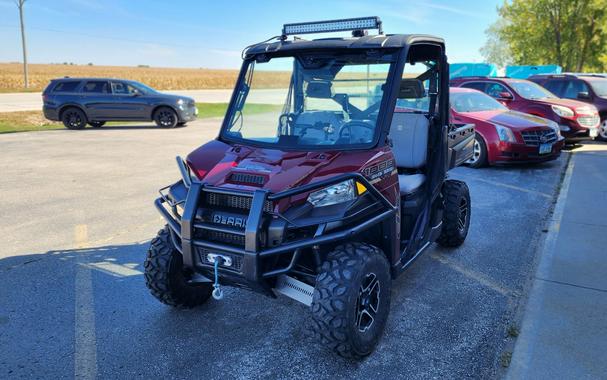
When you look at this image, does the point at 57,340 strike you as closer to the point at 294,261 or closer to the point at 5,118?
the point at 294,261

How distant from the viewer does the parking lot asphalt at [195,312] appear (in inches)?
123

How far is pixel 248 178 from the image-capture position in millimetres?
3076

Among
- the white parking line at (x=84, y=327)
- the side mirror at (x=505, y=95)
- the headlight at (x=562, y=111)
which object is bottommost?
the white parking line at (x=84, y=327)

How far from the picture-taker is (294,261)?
2.88 meters

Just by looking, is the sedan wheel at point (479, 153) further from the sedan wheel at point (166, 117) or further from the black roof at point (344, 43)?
the sedan wheel at point (166, 117)

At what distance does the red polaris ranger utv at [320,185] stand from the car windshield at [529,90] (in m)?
8.70

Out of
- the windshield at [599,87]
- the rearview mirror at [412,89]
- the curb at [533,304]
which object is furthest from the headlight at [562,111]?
the rearview mirror at [412,89]

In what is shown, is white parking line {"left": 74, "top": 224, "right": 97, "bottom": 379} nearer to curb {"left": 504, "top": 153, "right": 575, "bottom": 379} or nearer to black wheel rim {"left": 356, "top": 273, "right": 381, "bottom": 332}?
black wheel rim {"left": 356, "top": 273, "right": 381, "bottom": 332}

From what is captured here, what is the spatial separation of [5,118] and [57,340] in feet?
59.6

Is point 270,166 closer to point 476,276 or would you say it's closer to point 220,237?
point 220,237

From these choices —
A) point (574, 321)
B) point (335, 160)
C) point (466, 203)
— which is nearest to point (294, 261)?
point (335, 160)

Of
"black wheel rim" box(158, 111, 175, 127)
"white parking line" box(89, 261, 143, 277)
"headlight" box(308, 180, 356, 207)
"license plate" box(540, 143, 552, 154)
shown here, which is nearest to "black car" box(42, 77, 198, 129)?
"black wheel rim" box(158, 111, 175, 127)

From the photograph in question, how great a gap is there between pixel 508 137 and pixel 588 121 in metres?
4.22

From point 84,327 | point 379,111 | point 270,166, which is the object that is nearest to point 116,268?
point 84,327
